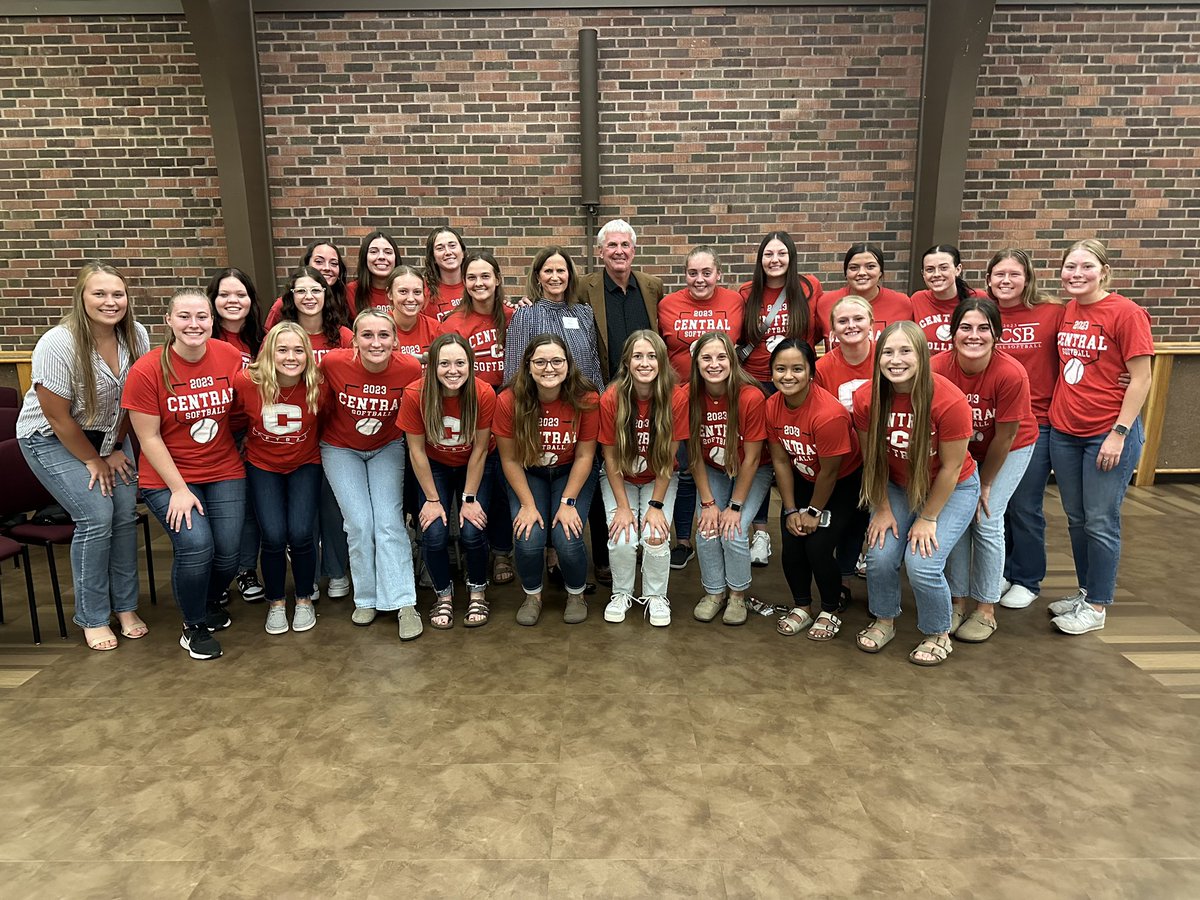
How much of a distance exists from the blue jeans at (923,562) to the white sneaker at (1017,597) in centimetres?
61

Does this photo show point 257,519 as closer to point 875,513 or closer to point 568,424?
point 568,424

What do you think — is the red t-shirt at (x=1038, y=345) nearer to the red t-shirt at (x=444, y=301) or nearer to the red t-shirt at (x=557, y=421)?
the red t-shirt at (x=557, y=421)

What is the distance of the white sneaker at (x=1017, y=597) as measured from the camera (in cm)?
366

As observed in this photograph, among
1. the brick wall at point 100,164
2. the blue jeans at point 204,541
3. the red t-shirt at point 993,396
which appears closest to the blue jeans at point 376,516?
the blue jeans at point 204,541

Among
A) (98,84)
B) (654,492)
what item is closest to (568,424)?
(654,492)

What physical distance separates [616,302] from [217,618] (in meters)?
2.31

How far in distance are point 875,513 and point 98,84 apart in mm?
5632

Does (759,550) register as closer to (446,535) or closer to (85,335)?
(446,535)

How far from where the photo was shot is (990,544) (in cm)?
329

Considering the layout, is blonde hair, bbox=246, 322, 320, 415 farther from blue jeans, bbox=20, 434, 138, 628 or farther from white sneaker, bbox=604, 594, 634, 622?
white sneaker, bbox=604, 594, 634, 622

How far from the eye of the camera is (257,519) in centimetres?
353

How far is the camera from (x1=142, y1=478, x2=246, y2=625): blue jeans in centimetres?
322

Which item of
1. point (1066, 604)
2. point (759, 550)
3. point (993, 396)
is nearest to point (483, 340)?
point (759, 550)

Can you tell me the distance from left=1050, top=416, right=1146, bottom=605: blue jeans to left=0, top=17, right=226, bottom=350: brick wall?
17.4 feet
